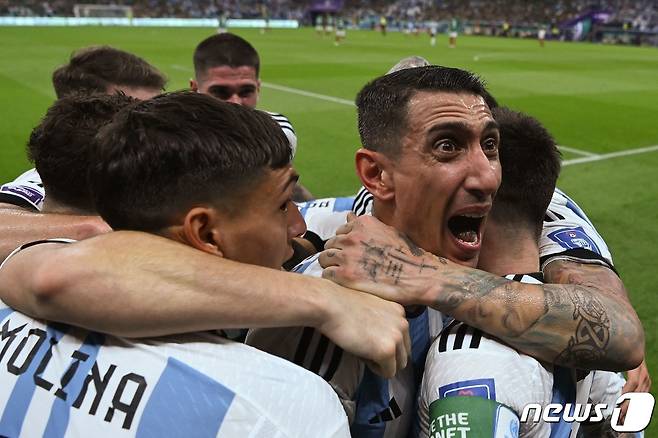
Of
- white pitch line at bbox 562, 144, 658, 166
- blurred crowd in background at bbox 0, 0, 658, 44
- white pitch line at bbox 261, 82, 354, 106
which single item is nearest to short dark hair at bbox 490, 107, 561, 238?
white pitch line at bbox 562, 144, 658, 166

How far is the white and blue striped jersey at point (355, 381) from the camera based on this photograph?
182cm

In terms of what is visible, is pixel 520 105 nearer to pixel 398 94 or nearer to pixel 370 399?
pixel 398 94

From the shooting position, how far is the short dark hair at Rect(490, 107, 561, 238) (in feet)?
7.68

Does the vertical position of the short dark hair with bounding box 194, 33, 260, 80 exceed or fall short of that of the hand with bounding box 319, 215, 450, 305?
it exceeds it

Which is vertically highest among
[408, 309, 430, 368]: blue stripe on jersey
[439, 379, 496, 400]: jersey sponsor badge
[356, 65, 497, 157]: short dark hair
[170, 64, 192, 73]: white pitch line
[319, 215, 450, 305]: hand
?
[356, 65, 497, 157]: short dark hair

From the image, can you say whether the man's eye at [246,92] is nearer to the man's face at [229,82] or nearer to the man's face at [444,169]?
the man's face at [229,82]

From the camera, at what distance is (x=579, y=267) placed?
224 centimetres

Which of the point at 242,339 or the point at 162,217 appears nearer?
the point at 162,217

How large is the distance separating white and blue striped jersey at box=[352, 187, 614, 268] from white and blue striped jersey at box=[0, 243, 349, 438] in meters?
1.25

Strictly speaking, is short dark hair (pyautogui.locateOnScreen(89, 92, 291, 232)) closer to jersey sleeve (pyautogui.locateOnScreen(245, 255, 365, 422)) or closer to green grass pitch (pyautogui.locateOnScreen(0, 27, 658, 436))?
jersey sleeve (pyautogui.locateOnScreen(245, 255, 365, 422))

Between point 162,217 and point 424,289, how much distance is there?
769 mm

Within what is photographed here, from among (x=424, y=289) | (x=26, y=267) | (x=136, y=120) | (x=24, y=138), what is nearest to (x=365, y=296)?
(x=424, y=289)

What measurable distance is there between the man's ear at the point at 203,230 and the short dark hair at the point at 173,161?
0.02 meters

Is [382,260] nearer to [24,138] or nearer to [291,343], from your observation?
[291,343]
